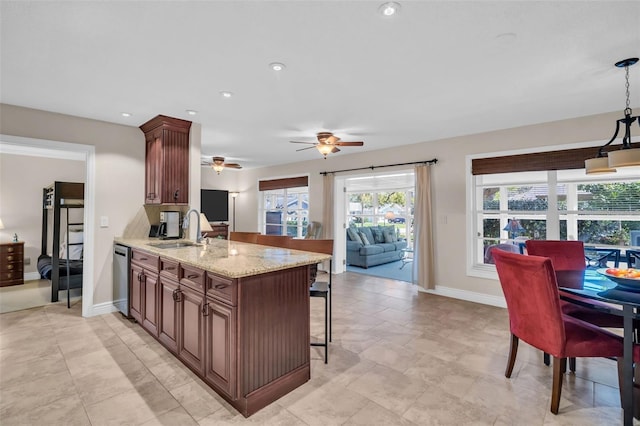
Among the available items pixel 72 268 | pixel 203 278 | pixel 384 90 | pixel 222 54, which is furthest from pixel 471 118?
pixel 72 268

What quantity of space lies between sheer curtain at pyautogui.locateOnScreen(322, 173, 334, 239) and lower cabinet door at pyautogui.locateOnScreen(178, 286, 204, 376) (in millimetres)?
4296

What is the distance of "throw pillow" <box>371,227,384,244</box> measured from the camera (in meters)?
8.03

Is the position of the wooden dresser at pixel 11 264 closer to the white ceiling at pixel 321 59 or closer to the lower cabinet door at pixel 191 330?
the white ceiling at pixel 321 59

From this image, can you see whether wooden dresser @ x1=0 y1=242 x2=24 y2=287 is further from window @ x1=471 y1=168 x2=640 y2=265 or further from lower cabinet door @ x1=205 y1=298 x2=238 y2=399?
window @ x1=471 y1=168 x2=640 y2=265

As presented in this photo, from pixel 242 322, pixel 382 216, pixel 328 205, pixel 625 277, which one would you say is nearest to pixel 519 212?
pixel 625 277

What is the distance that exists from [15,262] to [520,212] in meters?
8.20

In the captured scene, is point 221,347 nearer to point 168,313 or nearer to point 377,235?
point 168,313

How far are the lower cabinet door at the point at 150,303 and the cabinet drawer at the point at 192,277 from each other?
61 cm

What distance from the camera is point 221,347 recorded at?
6.79 ft

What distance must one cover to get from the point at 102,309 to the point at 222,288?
2.89 meters

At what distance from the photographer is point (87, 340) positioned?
312 centimetres

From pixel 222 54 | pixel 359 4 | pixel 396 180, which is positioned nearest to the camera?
pixel 359 4

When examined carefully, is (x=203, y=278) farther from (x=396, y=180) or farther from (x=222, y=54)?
(x=396, y=180)

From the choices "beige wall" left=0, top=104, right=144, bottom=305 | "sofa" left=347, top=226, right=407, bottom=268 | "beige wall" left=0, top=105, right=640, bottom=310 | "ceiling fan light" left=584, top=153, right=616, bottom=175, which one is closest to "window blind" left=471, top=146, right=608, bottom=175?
"beige wall" left=0, top=105, right=640, bottom=310
